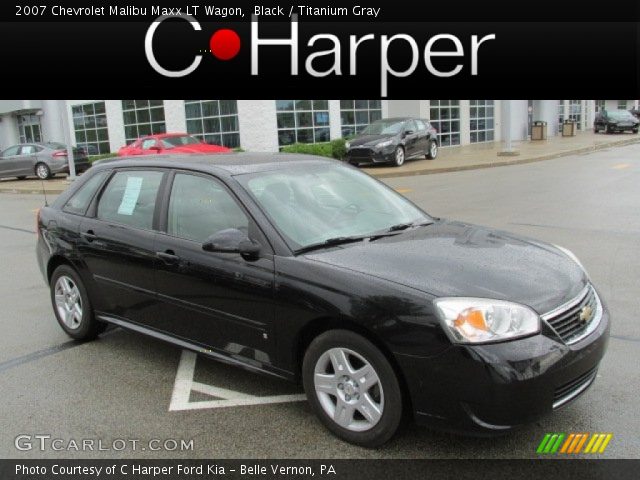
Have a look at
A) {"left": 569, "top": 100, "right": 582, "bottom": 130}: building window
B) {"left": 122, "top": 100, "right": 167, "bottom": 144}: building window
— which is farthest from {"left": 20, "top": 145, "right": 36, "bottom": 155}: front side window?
{"left": 569, "top": 100, "right": 582, "bottom": 130}: building window

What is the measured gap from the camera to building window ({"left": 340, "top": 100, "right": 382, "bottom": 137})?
2716 centimetres

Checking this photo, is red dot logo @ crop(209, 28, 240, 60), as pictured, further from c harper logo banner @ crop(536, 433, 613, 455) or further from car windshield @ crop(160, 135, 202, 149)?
c harper logo banner @ crop(536, 433, 613, 455)

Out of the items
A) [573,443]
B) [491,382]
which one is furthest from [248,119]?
[491,382]

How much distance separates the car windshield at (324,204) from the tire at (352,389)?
673 mm

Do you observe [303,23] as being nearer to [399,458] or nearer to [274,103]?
[274,103]

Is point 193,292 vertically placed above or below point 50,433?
above

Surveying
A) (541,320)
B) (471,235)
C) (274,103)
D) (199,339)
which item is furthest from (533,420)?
(274,103)

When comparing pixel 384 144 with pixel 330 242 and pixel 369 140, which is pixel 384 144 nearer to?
pixel 369 140

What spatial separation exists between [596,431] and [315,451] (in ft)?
5.11

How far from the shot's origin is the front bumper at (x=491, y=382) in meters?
2.96

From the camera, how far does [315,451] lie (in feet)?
11.1

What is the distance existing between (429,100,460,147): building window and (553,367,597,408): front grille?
27308 mm

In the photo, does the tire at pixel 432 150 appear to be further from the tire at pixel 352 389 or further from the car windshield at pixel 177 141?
the tire at pixel 352 389

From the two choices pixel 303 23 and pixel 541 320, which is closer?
pixel 541 320
